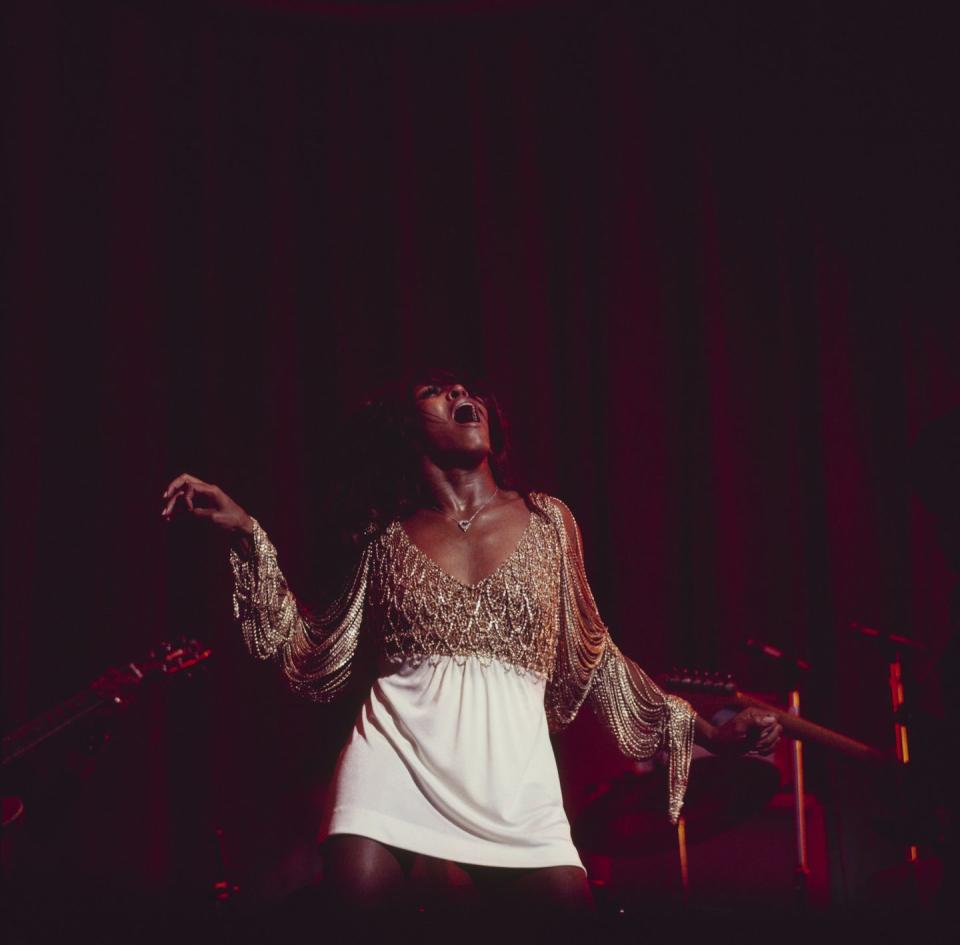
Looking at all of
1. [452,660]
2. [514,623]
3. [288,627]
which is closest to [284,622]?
[288,627]

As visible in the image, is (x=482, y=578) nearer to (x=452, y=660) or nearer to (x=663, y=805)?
(x=452, y=660)

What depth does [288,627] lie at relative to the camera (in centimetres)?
277

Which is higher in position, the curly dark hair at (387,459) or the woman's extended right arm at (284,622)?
the curly dark hair at (387,459)

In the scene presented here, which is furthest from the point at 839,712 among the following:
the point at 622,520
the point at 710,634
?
the point at 622,520

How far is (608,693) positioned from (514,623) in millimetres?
364

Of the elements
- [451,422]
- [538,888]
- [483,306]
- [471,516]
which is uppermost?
[483,306]

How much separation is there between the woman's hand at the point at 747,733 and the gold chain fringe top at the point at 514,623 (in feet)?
0.29

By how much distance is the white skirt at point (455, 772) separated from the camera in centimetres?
229

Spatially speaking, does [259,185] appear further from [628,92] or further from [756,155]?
[756,155]

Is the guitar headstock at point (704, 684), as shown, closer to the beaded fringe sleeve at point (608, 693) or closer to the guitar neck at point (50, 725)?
the beaded fringe sleeve at point (608, 693)

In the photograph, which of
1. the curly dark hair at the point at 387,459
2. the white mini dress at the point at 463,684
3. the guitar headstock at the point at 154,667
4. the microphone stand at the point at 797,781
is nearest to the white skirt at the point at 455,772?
the white mini dress at the point at 463,684

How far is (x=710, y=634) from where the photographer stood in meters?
4.04

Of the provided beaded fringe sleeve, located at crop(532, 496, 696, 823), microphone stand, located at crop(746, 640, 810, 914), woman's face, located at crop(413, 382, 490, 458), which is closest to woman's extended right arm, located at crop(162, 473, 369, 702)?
woman's face, located at crop(413, 382, 490, 458)

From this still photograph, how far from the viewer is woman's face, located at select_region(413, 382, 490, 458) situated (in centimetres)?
281
